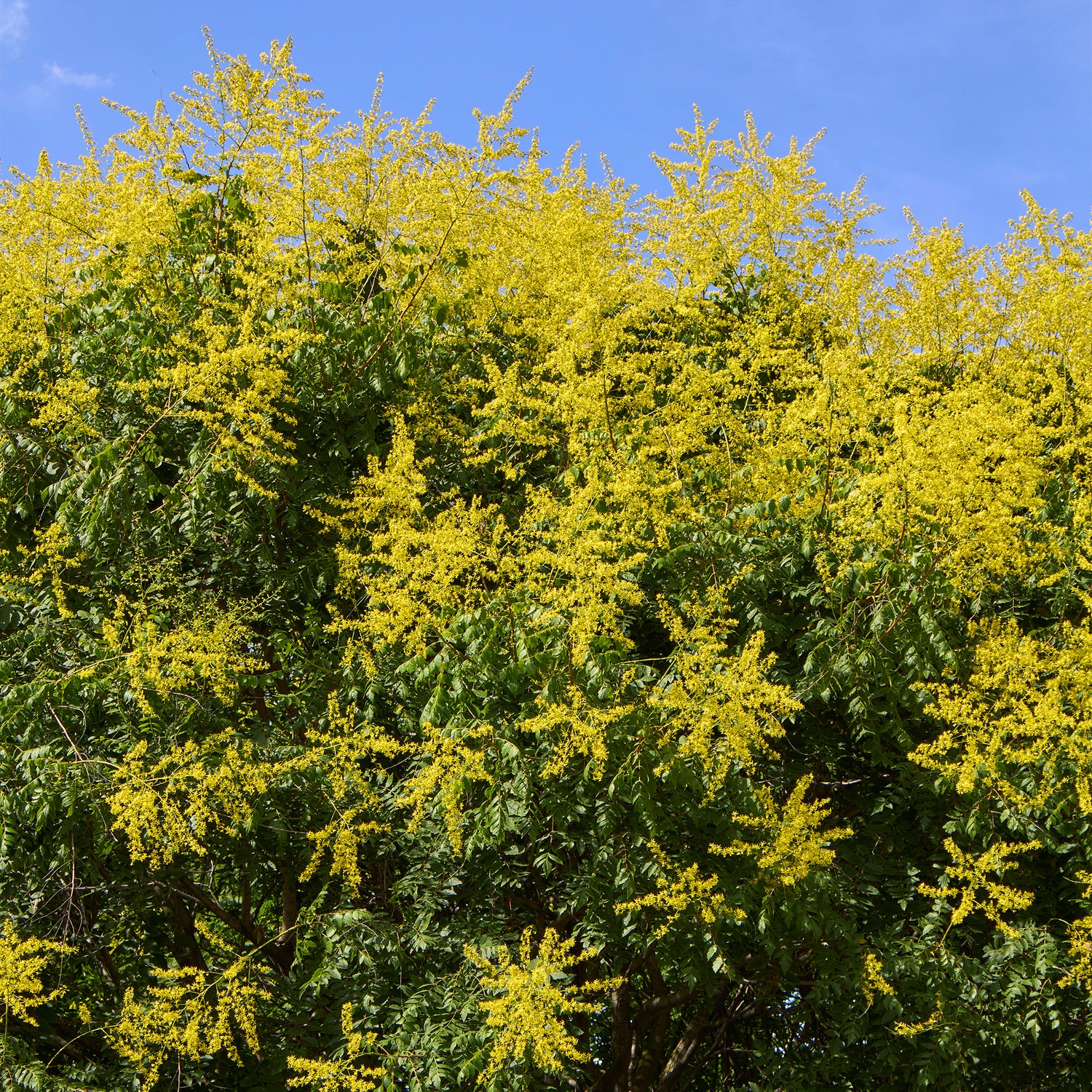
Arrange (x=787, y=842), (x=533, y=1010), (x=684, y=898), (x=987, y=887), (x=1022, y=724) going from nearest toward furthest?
(x=533, y=1010)
(x=684, y=898)
(x=787, y=842)
(x=1022, y=724)
(x=987, y=887)

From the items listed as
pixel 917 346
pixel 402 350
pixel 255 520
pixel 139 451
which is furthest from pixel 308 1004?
pixel 917 346

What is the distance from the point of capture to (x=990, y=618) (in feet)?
15.5

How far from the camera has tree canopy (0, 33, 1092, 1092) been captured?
4133 millimetres

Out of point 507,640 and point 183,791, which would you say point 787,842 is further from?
point 183,791

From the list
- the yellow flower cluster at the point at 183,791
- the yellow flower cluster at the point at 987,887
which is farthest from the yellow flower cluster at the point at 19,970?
the yellow flower cluster at the point at 987,887

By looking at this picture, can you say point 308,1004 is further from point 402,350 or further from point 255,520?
point 402,350

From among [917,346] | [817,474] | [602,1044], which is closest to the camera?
[817,474]

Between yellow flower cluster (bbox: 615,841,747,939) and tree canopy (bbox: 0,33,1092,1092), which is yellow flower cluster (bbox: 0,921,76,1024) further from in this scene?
yellow flower cluster (bbox: 615,841,747,939)

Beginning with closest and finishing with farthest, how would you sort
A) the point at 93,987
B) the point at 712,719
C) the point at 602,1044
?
the point at 712,719, the point at 93,987, the point at 602,1044

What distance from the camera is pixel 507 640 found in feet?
14.1

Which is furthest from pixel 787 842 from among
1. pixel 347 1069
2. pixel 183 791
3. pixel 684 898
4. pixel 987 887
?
pixel 183 791

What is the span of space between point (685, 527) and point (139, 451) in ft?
7.71

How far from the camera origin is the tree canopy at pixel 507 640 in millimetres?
4133

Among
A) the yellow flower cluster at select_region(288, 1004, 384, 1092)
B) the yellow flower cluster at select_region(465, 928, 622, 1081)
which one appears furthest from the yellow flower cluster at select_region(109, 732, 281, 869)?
the yellow flower cluster at select_region(465, 928, 622, 1081)
